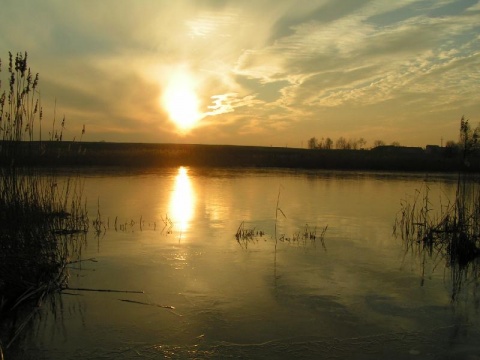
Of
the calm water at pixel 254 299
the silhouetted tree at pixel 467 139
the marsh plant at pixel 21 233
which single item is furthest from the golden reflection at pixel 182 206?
the silhouetted tree at pixel 467 139

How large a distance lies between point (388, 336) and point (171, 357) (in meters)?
1.83

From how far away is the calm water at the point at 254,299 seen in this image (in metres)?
3.47

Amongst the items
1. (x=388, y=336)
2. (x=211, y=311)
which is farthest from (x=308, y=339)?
(x=211, y=311)

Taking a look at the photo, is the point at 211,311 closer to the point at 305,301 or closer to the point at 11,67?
the point at 305,301

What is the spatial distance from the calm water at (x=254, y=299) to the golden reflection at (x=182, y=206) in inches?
7.1

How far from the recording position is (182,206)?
1101cm

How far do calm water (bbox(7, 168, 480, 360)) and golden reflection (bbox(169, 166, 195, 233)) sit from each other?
0.59 feet

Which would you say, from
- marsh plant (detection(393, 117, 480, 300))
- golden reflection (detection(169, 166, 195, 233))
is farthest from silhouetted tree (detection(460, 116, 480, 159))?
golden reflection (detection(169, 166, 195, 233))

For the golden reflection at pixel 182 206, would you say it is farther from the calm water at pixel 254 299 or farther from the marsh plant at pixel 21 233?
the marsh plant at pixel 21 233

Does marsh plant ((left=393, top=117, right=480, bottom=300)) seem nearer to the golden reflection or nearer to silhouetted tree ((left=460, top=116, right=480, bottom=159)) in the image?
silhouetted tree ((left=460, top=116, right=480, bottom=159))

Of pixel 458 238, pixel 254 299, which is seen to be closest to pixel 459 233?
pixel 458 238

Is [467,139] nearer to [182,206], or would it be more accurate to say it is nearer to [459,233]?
[459,233]

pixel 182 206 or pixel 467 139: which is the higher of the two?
pixel 467 139

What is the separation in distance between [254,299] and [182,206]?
670 cm
